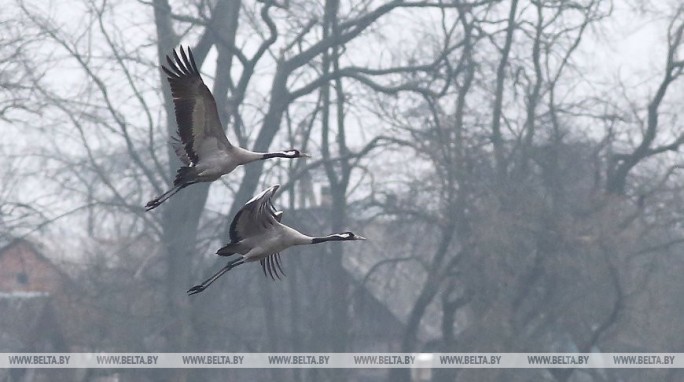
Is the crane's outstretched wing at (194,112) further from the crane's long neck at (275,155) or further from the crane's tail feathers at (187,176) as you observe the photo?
the crane's long neck at (275,155)

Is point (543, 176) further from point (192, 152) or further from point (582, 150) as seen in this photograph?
point (192, 152)

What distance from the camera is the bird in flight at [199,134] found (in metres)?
8.11

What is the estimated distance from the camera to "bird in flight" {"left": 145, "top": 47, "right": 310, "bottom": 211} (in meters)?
8.11

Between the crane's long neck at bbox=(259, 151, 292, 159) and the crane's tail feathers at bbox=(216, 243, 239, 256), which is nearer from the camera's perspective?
the crane's long neck at bbox=(259, 151, 292, 159)

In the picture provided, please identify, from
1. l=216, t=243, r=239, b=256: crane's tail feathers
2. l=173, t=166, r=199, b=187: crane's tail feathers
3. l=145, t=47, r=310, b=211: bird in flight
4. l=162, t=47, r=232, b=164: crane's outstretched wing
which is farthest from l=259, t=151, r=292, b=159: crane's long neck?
l=216, t=243, r=239, b=256: crane's tail feathers

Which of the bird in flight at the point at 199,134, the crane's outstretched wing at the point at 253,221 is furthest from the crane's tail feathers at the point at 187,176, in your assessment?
the crane's outstretched wing at the point at 253,221

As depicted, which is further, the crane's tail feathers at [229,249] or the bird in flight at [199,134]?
the crane's tail feathers at [229,249]

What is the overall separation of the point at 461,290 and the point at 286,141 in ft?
13.8

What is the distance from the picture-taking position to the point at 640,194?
24438mm

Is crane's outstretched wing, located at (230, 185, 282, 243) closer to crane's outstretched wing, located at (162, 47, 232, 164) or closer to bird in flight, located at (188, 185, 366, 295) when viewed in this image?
bird in flight, located at (188, 185, 366, 295)

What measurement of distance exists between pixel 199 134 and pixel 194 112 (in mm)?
129

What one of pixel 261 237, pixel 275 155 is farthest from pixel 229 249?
pixel 275 155

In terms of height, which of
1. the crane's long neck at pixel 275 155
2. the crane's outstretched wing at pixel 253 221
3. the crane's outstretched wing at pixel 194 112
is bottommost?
the crane's outstretched wing at pixel 253 221

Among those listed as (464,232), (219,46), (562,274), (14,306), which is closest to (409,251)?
(464,232)
